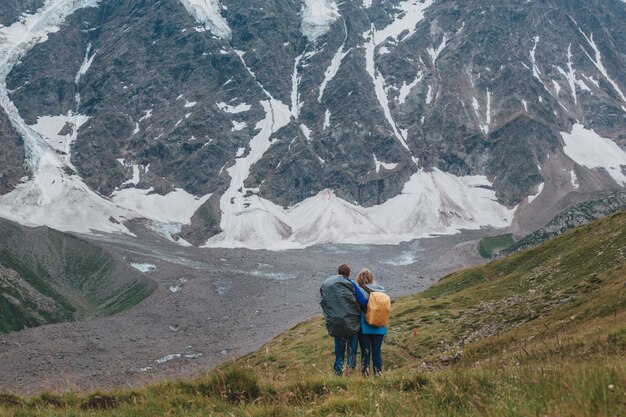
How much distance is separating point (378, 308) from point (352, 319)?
2.90 ft

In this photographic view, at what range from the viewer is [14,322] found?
12850 cm

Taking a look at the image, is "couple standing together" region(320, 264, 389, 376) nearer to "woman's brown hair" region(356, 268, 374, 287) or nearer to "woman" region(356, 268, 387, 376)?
"woman" region(356, 268, 387, 376)

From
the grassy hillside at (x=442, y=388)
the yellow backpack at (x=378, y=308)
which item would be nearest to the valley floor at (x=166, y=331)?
the grassy hillside at (x=442, y=388)

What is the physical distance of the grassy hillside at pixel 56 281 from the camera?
136875 millimetres

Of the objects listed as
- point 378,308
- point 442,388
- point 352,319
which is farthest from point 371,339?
point 442,388

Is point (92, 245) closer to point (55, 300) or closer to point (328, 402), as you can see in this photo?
point (55, 300)

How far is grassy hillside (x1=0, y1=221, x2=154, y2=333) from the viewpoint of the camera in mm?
136875

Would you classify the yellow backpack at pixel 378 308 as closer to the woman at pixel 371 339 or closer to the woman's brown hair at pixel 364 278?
the woman at pixel 371 339

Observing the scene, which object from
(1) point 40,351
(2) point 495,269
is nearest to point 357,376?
(2) point 495,269

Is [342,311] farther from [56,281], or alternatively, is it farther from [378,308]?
[56,281]

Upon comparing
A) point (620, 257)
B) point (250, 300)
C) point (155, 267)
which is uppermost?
point (620, 257)

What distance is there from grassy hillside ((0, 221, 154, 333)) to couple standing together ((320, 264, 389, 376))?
136456 mm

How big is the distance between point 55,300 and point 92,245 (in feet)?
154

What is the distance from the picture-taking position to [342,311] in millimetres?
14547
